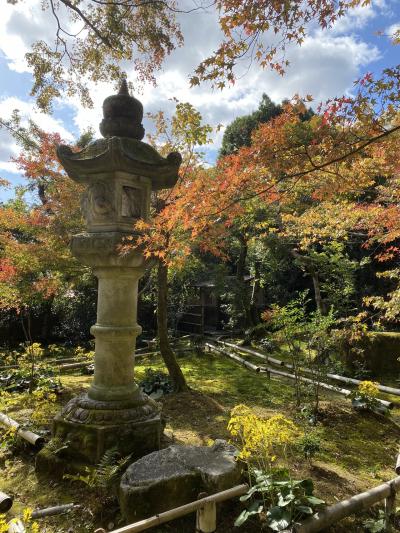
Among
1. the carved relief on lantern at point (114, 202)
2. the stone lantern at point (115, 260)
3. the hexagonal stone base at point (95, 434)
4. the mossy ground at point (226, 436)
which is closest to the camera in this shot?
the mossy ground at point (226, 436)

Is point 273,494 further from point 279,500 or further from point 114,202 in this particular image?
point 114,202

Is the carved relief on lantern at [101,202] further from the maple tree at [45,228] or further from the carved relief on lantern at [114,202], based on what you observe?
the maple tree at [45,228]

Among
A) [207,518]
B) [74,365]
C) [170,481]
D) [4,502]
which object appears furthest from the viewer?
[74,365]

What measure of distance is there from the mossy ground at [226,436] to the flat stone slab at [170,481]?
0.19 meters

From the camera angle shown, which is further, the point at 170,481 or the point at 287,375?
the point at 287,375

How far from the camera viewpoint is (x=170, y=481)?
10.2ft

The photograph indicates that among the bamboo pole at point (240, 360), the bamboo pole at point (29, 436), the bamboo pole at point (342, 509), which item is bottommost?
the bamboo pole at point (240, 360)

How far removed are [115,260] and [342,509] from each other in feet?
10.7

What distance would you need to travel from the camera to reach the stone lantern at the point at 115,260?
4.14 meters

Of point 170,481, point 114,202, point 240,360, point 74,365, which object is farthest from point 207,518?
point 240,360

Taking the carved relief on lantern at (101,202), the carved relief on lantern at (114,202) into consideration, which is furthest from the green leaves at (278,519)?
the carved relief on lantern at (101,202)

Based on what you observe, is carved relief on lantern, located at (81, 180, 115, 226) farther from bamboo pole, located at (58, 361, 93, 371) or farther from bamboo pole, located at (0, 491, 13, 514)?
bamboo pole, located at (58, 361, 93, 371)

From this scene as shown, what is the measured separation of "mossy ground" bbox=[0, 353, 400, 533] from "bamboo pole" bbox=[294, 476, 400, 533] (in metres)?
0.28

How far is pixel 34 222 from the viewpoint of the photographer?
926cm
